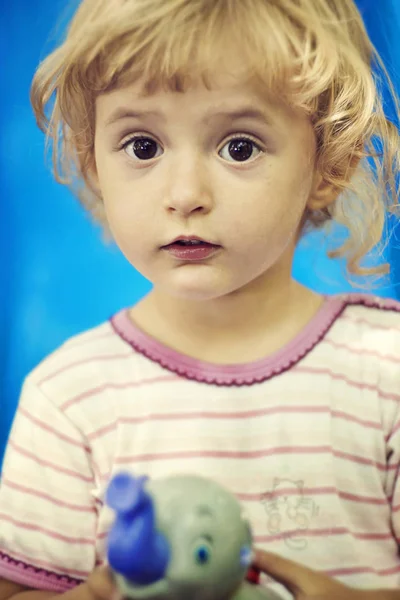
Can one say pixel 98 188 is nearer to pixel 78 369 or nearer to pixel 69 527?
pixel 78 369

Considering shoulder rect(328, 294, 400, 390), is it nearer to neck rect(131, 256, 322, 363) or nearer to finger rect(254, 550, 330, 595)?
neck rect(131, 256, 322, 363)

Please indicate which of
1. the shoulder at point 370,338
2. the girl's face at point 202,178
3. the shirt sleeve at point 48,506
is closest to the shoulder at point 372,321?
the shoulder at point 370,338

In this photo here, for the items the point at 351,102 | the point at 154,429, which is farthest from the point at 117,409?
the point at 351,102

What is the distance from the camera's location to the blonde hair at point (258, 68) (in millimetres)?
482

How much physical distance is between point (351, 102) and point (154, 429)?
0.88 feet

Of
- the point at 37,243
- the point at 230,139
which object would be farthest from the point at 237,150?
the point at 37,243

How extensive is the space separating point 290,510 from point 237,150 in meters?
0.24

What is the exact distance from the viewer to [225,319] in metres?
0.60

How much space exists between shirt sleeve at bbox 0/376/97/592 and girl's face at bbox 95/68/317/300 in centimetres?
14

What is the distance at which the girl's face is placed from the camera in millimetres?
487

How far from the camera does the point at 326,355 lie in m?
0.59

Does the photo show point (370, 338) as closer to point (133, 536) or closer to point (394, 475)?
point (394, 475)

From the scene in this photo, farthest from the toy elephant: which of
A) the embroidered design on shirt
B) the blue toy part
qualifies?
the embroidered design on shirt

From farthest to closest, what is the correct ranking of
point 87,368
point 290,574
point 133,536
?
point 87,368 → point 290,574 → point 133,536
